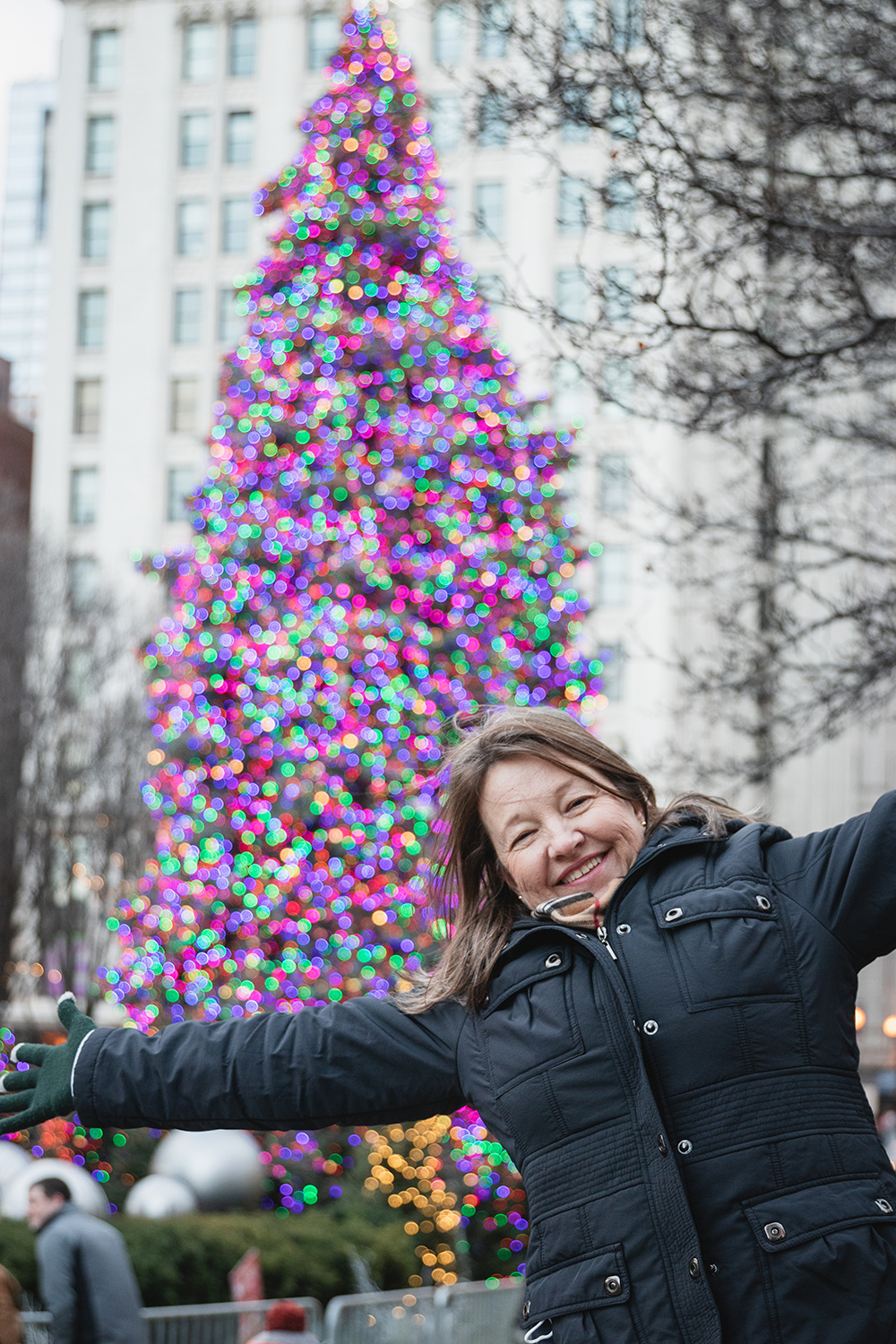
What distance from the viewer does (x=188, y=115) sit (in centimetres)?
4756

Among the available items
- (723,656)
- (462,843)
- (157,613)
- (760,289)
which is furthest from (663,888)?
(157,613)

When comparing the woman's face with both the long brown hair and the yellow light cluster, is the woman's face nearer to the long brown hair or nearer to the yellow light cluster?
the long brown hair

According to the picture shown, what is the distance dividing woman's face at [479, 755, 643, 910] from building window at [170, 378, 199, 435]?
43467 millimetres

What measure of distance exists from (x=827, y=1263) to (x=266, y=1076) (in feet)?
3.27

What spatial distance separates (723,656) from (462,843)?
4814 millimetres

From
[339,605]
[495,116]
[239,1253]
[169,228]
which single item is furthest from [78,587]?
[495,116]

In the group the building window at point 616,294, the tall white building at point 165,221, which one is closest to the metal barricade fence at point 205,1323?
the building window at point 616,294

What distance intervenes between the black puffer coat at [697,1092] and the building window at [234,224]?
1807 inches

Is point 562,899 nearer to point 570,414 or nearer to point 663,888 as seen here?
point 663,888

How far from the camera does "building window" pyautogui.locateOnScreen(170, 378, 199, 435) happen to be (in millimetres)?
45062

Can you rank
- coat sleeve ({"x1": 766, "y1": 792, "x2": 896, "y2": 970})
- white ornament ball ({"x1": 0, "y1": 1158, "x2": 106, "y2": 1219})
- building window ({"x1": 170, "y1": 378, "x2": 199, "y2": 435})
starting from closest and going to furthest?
coat sleeve ({"x1": 766, "y1": 792, "x2": 896, "y2": 970}) < white ornament ball ({"x1": 0, "y1": 1158, "x2": 106, "y2": 1219}) < building window ({"x1": 170, "y1": 378, "x2": 199, "y2": 435})

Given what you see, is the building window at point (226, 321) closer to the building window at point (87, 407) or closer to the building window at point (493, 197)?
the building window at point (87, 407)

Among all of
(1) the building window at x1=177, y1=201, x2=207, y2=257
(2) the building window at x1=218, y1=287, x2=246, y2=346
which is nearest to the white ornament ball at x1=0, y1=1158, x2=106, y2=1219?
(2) the building window at x1=218, y1=287, x2=246, y2=346

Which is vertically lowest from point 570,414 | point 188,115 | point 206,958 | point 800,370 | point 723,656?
point 206,958
